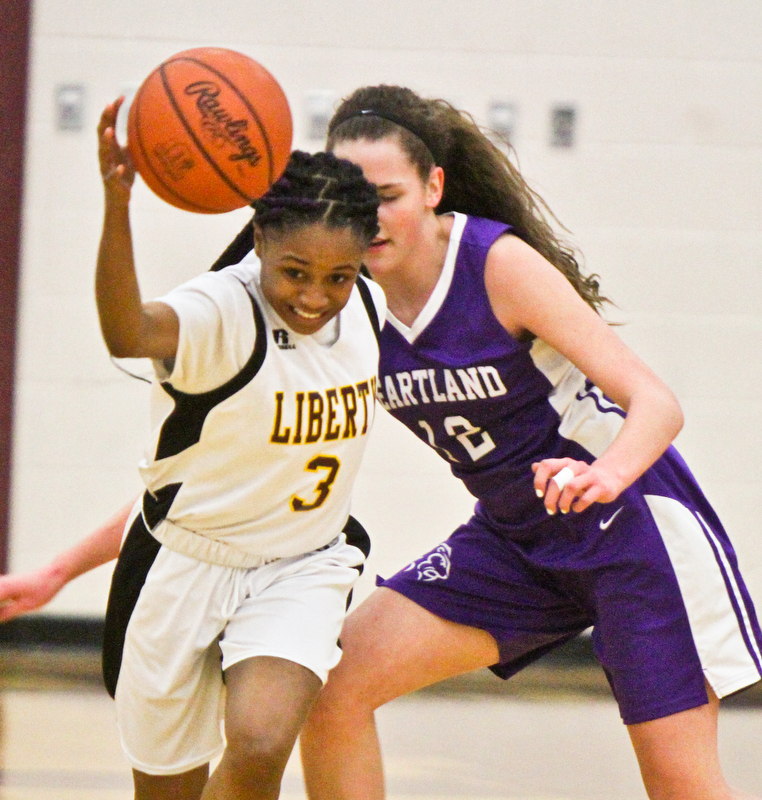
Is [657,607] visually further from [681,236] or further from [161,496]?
[681,236]

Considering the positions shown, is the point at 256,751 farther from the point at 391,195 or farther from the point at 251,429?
the point at 391,195

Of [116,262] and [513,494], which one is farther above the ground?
[116,262]

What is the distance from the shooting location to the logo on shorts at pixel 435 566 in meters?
2.48

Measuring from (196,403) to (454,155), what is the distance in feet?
2.79

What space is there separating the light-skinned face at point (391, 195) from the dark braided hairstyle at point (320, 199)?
0.17 meters

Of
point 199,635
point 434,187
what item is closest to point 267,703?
point 199,635

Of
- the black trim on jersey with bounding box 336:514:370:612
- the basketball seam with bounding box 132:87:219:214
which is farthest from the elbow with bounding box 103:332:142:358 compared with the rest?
the black trim on jersey with bounding box 336:514:370:612

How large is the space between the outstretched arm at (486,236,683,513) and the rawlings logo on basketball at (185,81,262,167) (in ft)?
1.90

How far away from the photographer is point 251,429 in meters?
1.99

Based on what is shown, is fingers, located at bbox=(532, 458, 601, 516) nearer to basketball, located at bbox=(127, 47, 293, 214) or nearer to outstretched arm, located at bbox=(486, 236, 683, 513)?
outstretched arm, located at bbox=(486, 236, 683, 513)

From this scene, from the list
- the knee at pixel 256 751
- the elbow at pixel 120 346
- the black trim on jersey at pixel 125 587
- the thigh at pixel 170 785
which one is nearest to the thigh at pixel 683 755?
the knee at pixel 256 751

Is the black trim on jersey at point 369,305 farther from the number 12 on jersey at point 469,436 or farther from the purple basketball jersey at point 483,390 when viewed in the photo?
the number 12 on jersey at point 469,436

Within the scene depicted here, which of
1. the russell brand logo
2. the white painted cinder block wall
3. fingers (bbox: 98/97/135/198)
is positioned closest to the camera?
fingers (bbox: 98/97/135/198)

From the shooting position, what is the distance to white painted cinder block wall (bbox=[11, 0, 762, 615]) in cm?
456
